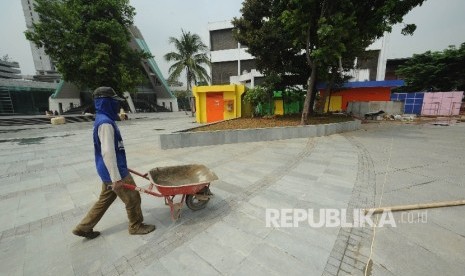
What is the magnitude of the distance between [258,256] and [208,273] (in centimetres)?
69

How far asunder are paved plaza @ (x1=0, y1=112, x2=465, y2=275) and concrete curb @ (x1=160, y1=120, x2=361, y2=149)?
2.14 meters

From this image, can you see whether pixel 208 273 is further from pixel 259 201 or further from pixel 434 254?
pixel 434 254

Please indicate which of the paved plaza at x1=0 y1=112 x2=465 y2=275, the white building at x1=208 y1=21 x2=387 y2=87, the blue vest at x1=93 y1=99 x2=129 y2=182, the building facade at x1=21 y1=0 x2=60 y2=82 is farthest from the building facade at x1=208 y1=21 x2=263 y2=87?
the building facade at x1=21 y1=0 x2=60 y2=82

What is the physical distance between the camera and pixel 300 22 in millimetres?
10492

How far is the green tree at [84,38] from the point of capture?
1998 centimetres

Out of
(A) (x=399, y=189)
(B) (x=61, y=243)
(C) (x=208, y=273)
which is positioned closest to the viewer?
(C) (x=208, y=273)

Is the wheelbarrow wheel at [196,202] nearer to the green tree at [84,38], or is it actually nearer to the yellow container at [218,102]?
the yellow container at [218,102]

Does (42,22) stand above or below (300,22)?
above

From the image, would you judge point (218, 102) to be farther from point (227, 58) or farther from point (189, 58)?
point (227, 58)

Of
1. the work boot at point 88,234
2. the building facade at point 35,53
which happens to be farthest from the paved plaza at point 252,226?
the building facade at point 35,53

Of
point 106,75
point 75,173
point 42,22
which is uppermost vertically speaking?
point 42,22

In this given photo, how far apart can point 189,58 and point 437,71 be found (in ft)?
101

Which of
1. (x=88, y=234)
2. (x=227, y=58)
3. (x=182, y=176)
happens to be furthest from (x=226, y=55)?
(x=88, y=234)

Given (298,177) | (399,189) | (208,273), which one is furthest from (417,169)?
(208,273)
